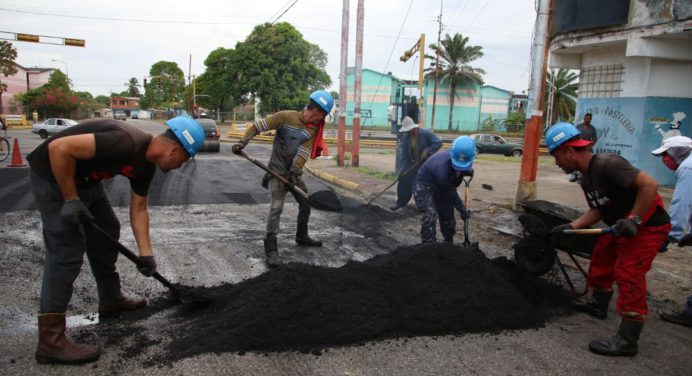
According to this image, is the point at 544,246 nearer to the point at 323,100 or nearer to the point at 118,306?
the point at 323,100

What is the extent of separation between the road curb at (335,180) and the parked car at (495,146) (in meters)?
13.6

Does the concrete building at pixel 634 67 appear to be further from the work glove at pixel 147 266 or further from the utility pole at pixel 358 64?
the work glove at pixel 147 266

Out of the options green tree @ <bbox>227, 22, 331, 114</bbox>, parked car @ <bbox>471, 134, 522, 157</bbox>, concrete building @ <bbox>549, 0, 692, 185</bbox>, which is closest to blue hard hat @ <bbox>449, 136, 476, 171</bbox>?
concrete building @ <bbox>549, 0, 692, 185</bbox>

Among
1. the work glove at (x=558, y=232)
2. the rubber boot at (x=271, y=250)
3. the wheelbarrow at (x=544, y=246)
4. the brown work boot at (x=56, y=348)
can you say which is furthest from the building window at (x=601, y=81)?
the brown work boot at (x=56, y=348)

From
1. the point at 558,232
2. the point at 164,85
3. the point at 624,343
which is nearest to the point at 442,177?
the point at 558,232

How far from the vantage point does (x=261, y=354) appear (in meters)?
2.94

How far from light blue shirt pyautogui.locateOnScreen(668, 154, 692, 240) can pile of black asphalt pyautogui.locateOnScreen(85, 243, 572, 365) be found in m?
1.08

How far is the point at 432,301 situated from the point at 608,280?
4.91ft

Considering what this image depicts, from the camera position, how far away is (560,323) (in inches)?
144

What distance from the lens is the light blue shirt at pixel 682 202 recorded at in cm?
396

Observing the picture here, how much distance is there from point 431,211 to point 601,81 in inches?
387

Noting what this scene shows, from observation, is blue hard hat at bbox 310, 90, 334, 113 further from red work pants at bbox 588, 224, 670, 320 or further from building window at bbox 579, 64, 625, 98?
building window at bbox 579, 64, 625, 98

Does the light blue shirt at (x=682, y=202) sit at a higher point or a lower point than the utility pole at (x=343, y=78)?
lower

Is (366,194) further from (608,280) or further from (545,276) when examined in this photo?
(608,280)
